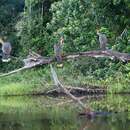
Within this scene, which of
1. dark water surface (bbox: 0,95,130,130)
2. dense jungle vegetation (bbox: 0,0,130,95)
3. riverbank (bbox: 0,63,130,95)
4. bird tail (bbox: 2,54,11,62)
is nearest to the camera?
bird tail (bbox: 2,54,11,62)

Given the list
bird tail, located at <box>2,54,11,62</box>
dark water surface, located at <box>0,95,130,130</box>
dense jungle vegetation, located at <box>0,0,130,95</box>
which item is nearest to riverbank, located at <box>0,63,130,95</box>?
dense jungle vegetation, located at <box>0,0,130,95</box>

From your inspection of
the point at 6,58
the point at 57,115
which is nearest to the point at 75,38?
the point at 57,115

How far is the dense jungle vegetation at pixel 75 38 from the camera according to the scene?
16438 mm

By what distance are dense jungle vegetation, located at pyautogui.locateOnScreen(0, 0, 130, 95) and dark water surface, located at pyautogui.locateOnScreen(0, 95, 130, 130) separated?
1654mm

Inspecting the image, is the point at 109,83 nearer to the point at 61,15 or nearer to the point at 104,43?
the point at 61,15

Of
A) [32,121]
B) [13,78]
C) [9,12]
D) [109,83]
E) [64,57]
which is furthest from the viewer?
[9,12]

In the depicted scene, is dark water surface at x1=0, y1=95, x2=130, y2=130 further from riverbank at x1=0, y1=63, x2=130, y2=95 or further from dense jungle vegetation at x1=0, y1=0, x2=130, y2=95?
dense jungle vegetation at x1=0, y1=0, x2=130, y2=95

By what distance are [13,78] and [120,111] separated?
743 cm

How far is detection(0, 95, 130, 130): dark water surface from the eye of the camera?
33.2ft

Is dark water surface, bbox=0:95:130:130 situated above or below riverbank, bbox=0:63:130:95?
above

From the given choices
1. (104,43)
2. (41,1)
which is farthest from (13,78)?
(104,43)

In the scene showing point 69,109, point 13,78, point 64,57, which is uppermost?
point 64,57

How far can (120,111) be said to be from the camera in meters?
A: 11.6

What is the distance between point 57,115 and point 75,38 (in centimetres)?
688
